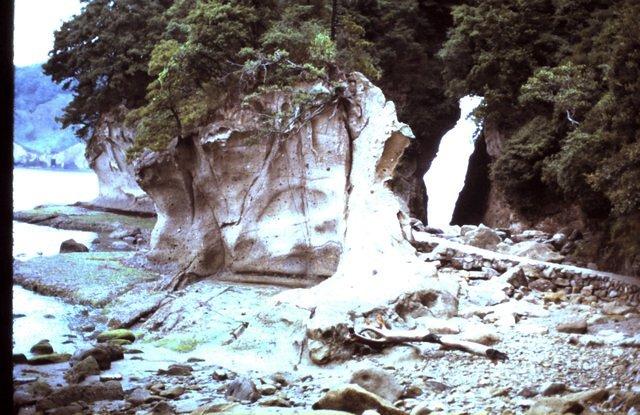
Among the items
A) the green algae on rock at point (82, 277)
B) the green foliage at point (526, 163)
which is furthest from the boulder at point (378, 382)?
the green foliage at point (526, 163)

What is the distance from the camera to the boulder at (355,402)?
237 inches

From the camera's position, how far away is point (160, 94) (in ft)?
57.7

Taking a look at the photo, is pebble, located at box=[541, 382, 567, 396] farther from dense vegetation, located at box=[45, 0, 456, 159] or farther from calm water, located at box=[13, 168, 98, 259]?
calm water, located at box=[13, 168, 98, 259]

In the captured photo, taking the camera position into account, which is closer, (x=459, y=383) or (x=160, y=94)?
(x=459, y=383)

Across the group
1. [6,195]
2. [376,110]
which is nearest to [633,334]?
[376,110]

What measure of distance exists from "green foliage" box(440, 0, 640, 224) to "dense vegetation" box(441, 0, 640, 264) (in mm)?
26

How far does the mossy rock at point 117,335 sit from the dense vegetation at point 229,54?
22.0 ft

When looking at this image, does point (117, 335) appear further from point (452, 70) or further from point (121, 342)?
point (452, 70)

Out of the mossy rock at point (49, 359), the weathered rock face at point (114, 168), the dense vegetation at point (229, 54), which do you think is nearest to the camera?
the mossy rock at point (49, 359)

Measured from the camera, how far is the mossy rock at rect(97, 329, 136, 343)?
11497 mm

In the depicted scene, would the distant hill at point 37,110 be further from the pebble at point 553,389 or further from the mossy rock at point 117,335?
the pebble at point 553,389

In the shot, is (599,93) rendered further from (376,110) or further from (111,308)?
(111,308)

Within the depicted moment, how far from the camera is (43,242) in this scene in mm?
27172

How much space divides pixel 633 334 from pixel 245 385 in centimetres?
568
